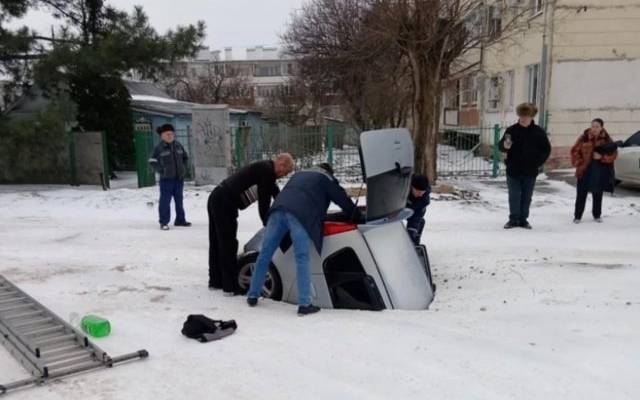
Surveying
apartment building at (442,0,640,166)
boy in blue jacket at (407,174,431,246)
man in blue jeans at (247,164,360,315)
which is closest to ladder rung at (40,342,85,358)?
man in blue jeans at (247,164,360,315)

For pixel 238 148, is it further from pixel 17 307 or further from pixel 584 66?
pixel 584 66

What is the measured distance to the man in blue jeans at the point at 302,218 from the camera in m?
4.69

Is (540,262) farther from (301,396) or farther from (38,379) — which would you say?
(38,379)

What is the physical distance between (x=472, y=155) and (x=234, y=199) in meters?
12.3

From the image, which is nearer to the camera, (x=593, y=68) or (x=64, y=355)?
(x=64, y=355)

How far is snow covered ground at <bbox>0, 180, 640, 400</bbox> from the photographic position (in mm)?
3389

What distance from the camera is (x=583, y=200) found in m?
8.45

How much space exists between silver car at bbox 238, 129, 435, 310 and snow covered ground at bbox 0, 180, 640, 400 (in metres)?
0.22

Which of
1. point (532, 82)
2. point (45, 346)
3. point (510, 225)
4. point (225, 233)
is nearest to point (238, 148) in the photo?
point (510, 225)

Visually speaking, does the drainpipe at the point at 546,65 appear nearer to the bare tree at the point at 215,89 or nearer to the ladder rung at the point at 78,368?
the ladder rung at the point at 78,368

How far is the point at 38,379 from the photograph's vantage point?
11.2 ft

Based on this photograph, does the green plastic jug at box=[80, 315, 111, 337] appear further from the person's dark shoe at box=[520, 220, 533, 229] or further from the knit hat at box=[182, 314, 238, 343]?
the person's dark shoe at box=[520, 220, 533, 229]

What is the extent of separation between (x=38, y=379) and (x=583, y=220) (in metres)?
7.78

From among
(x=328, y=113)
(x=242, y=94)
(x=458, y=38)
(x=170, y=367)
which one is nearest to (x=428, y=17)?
(x=458, y=38)
